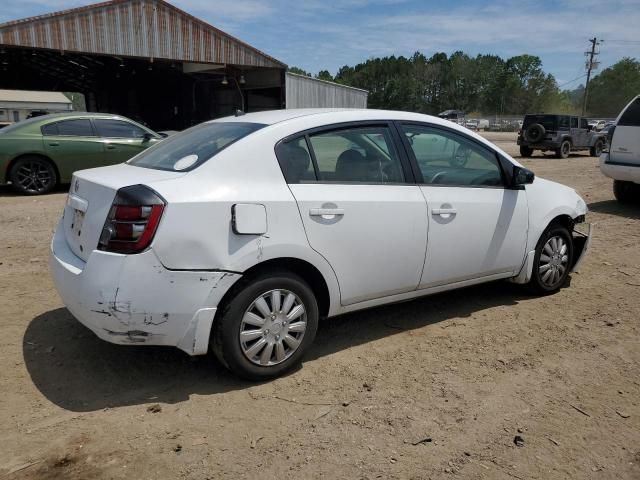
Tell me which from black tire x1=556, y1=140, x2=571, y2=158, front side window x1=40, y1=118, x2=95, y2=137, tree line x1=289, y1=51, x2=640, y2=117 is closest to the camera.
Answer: front side window x1=40, y1=118, x2=95, y2=137

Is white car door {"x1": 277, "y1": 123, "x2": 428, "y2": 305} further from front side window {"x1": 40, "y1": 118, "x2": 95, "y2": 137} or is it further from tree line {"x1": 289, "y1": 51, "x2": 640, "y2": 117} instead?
tree line {"x1": 289, "y1": 51, "x2": 640, "y2": 117}

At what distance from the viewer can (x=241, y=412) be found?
2.95 meters

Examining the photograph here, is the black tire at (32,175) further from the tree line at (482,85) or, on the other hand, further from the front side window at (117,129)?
the tree line at (482,85)

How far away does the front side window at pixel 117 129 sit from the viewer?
10.5 meters

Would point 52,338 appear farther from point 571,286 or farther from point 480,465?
point 571,286

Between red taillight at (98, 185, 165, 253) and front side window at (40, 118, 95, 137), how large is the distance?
328 inches

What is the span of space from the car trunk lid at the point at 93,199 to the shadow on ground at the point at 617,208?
810 cm

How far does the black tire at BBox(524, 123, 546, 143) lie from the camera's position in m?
20.8

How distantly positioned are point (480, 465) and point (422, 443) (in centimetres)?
30

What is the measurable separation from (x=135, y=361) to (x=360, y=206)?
181 centimetres

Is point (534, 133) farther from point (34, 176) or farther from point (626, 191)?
point (34, 176)

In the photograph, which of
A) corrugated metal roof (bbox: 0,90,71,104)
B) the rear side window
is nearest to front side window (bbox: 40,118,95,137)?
the rear side window

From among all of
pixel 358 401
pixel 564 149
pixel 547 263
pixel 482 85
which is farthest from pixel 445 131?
pixel 482 85

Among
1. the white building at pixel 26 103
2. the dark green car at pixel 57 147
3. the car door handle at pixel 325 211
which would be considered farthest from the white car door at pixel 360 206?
the white building at pixel 26 103
